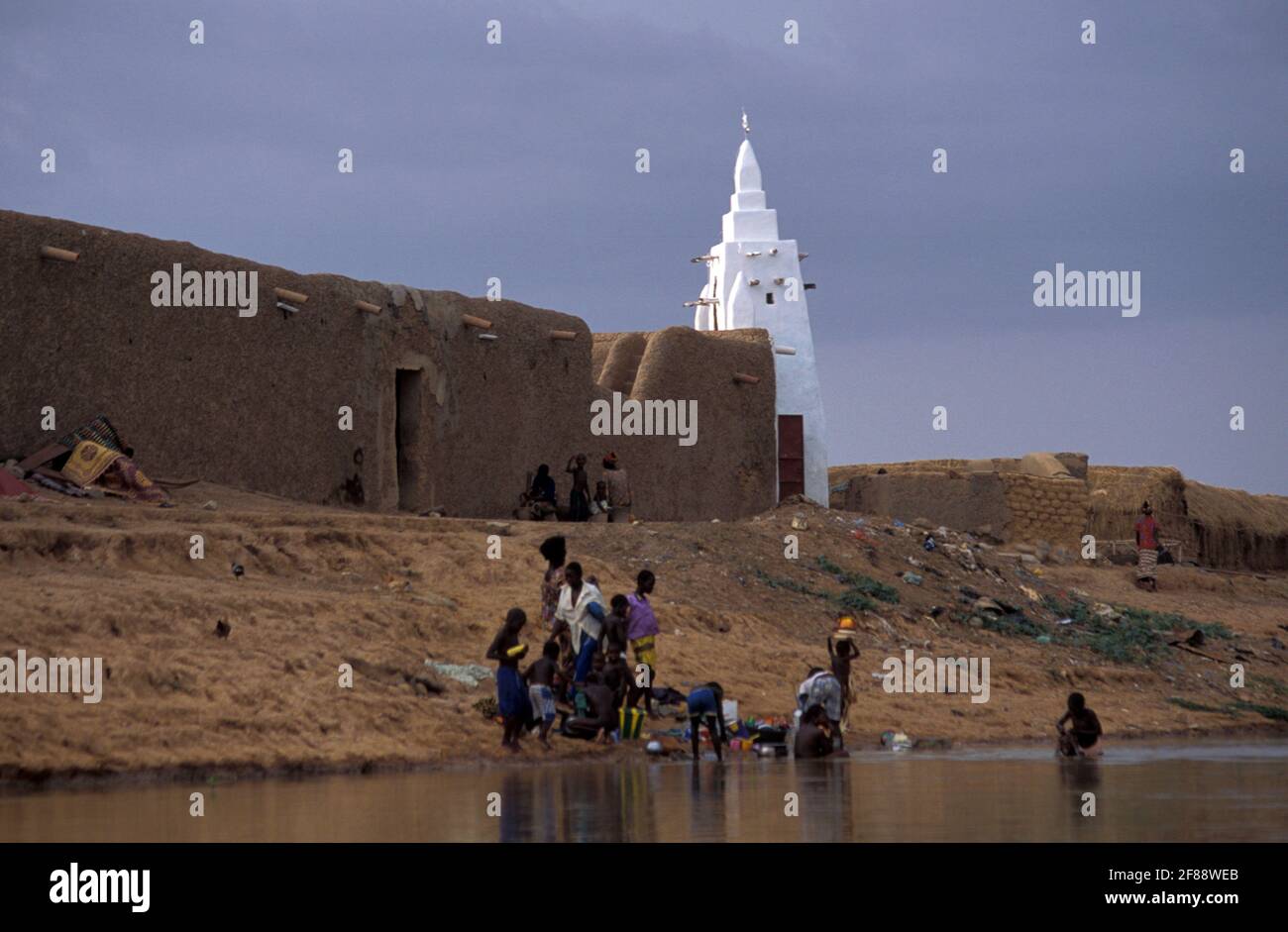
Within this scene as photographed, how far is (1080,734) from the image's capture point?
583 inches

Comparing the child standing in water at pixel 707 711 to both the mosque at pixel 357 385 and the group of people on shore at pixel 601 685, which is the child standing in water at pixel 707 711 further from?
the mosque at pixel 357 385

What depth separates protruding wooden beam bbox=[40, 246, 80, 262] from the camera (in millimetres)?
17844

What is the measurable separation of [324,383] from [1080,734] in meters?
10.1

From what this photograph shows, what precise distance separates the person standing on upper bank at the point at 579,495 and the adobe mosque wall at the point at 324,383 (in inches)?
18.2

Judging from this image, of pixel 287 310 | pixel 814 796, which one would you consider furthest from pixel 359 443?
pixel 814 796

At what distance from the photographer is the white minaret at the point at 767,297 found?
112 feet

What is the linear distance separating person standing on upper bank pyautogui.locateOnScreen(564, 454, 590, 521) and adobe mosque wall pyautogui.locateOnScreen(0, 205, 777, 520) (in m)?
0.46

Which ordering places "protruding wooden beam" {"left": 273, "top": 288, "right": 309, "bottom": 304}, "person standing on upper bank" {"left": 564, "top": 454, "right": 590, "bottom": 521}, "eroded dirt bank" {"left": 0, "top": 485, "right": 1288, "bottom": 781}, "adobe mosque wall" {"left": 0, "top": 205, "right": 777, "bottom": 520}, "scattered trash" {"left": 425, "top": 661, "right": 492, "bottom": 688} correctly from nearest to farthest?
"eroded dirt bank" {"left": 0, "top": 485, "right": 1288, "bottom": 781}, "scattered trash" {"left": 425, "top": 661, "right": 492, "bottom": 688}, "adobe mosque wall" {"left": 0, "top": 205, "right": 777, "bottom": 520}, "protruding wooden beam" {"left": 273, "top": 288, "right": 309, "bottom": 304}, "person standing on upper bank" {"left": 564, "top": 454, "right": 590, "bottom": 521}

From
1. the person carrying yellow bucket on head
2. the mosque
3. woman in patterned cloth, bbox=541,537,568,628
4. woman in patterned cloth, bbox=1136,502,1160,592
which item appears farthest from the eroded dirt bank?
woman in patterned cloth, bbox=1136,502,1160,592

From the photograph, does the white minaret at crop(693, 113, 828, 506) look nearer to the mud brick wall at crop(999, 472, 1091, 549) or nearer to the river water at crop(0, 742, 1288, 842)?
the mud brick wall at crop(999, 472, 1091, 549)

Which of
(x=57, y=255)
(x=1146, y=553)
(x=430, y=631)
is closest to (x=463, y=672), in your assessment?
(x=430, y=631)

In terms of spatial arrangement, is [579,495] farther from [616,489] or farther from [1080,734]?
[1080,734]
